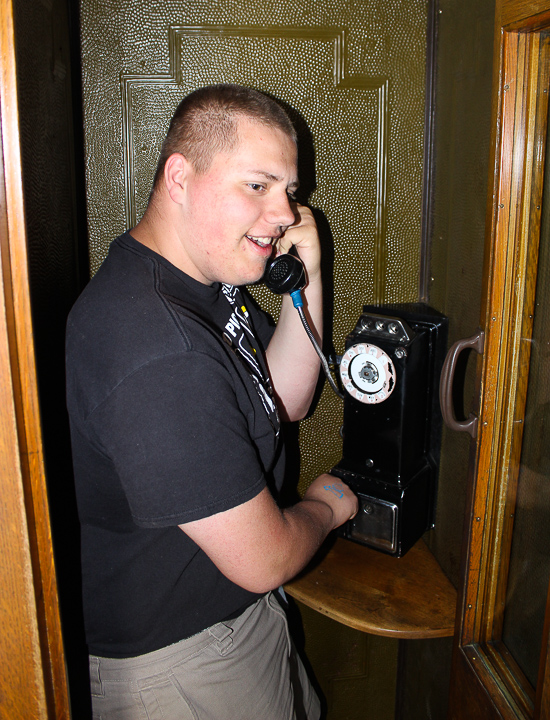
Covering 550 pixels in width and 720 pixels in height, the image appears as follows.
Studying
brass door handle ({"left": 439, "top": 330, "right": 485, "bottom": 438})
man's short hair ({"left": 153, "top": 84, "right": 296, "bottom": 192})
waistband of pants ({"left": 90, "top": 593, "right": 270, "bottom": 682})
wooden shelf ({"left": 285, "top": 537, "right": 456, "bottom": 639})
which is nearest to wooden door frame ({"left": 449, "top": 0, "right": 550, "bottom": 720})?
brass door handle ({"left": 439, "top": 330, "right": 485, "bottom": 438})

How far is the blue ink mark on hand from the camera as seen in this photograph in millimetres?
1391

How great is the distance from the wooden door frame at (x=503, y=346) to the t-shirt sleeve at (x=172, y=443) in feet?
1.78

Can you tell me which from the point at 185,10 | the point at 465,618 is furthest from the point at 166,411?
the point at 185,10

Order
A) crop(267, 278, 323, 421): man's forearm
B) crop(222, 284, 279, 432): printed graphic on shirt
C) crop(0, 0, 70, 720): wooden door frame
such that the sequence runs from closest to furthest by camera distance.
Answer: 1. crop(0, 0, 70, 720): wooden door frame
2. crop(222, 284, 279, 432): printed graphic on shirt
3. crop(267, 278, 323, 421): man's forearm

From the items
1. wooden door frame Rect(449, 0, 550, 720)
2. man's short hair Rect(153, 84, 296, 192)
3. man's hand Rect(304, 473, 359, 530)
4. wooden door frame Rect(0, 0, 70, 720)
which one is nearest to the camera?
wooden door frame Rect(0, 0, 70, 720)

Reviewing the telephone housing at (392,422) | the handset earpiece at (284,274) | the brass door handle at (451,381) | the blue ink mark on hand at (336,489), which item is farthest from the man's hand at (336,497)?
the handset earpiece at (284,274)

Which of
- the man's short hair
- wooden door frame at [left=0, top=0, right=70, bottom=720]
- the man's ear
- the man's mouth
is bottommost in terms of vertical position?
wooden door frame at [left=0, top=0, right=70, bottom=720]

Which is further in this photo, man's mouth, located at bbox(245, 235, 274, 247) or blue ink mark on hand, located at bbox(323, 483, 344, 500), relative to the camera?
blue ink mark on hand, located at bbox(323, 483, 344, 500)

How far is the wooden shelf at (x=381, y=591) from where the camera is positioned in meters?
1.36

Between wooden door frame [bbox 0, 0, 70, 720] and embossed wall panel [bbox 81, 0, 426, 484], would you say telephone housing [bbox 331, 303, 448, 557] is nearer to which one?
embossed wall panel [bbox 81, 0, 426, 484]

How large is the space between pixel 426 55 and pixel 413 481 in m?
1.20

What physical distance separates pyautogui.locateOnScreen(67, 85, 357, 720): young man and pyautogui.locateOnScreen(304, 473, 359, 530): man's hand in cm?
1

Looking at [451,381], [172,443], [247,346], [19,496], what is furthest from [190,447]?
[451,381]

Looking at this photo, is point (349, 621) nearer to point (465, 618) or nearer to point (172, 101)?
point (465, 618)
